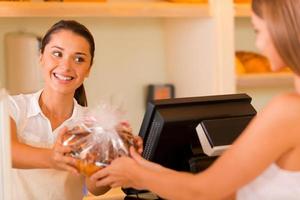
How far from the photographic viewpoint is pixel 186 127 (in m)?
1.25

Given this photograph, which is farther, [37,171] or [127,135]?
[37,171]

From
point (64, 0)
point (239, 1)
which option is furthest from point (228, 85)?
point (64, 0)

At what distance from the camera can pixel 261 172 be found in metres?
0.99

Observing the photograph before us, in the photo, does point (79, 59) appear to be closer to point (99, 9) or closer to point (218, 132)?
point (218, 132)

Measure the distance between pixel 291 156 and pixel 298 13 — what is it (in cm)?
25

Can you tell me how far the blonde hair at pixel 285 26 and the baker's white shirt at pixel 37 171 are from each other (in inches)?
26.4

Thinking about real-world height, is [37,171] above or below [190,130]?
below

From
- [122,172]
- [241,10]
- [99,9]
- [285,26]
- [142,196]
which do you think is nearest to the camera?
[285,26]

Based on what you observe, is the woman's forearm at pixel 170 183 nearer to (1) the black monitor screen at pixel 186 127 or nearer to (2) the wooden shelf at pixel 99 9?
(1) the black monitor screen at pixel 186 127

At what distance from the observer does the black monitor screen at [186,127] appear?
1236 millimetres

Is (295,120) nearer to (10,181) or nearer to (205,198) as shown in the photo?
(205,198)

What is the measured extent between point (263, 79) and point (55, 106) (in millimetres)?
1321

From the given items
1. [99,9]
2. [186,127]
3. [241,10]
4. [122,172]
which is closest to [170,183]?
[122,172]

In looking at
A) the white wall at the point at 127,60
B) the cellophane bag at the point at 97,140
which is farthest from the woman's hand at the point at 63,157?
the white wall at the point at 127,60
